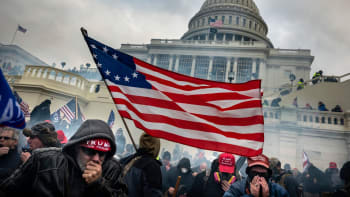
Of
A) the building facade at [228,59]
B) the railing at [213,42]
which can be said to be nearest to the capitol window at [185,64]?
the building facade at [228,59]

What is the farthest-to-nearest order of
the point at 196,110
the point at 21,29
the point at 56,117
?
the point at 21,29 → the point at 56,117 → the point at 196,110

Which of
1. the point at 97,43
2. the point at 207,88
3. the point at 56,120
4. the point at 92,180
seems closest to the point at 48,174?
the point at 92,180

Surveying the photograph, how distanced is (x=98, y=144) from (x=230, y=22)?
2382 inches

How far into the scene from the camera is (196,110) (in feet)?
10.2

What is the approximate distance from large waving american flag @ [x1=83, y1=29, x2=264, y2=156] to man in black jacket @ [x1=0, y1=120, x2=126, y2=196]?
3.63 ft

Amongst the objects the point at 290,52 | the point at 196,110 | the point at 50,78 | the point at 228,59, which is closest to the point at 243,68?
the point at 228,59

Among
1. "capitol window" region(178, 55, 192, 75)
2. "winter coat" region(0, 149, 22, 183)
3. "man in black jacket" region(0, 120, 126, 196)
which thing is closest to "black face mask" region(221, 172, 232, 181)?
"man in black jacket" region(0, 120, 126, 196)

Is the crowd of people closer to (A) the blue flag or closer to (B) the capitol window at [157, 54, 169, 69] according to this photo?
(A) the blue flag

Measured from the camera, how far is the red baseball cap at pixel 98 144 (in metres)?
1.70

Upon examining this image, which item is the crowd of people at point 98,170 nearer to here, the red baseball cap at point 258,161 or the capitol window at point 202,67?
the red baseball cap at point 258,161

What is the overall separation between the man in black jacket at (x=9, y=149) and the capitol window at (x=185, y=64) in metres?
38.8

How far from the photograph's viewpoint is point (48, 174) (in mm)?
1565

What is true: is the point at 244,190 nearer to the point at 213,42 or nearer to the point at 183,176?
the point at 183,176

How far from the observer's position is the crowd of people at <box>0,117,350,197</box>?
1.58 meters
